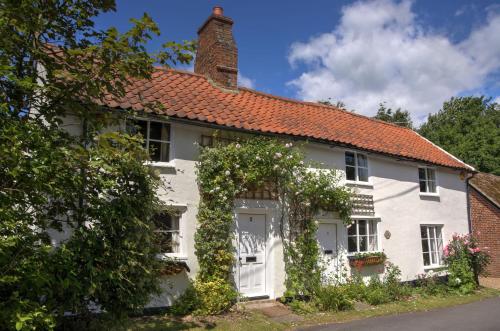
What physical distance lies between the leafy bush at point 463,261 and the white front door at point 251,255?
25.2 feet

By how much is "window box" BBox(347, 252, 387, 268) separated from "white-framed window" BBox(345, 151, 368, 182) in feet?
8.03

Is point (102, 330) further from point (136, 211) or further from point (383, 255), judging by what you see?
point (383, 255)

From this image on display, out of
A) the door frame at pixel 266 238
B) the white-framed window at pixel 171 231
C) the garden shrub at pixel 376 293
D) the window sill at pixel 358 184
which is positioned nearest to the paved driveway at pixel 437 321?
the garden shrub at pixel 376 293

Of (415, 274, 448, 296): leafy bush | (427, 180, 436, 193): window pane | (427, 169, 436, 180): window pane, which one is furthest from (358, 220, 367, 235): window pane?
(427, 169, 436, 180): window pane

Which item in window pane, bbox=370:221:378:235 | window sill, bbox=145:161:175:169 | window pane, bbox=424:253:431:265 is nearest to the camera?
window sill, bbox=145:161:175:169

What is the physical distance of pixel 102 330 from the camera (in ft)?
20.9

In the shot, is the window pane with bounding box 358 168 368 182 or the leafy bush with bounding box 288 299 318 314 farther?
the window pane with bounding box 358 168 368 182

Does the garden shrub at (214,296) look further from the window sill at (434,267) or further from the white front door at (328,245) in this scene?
the window sill at (434,267)

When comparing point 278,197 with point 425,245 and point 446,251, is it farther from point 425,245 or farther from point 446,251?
point 446,251

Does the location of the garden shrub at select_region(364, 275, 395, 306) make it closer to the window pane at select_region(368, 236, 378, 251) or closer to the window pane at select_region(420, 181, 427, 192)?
the window pane at select_region(368, 236, 378, 251)

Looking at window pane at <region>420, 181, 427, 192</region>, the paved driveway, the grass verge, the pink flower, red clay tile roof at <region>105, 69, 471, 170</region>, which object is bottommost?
the paved driveway

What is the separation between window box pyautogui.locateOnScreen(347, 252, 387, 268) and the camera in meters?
12.9

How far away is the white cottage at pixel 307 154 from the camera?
10.1 m

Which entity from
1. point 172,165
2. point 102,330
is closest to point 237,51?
point 172,165
